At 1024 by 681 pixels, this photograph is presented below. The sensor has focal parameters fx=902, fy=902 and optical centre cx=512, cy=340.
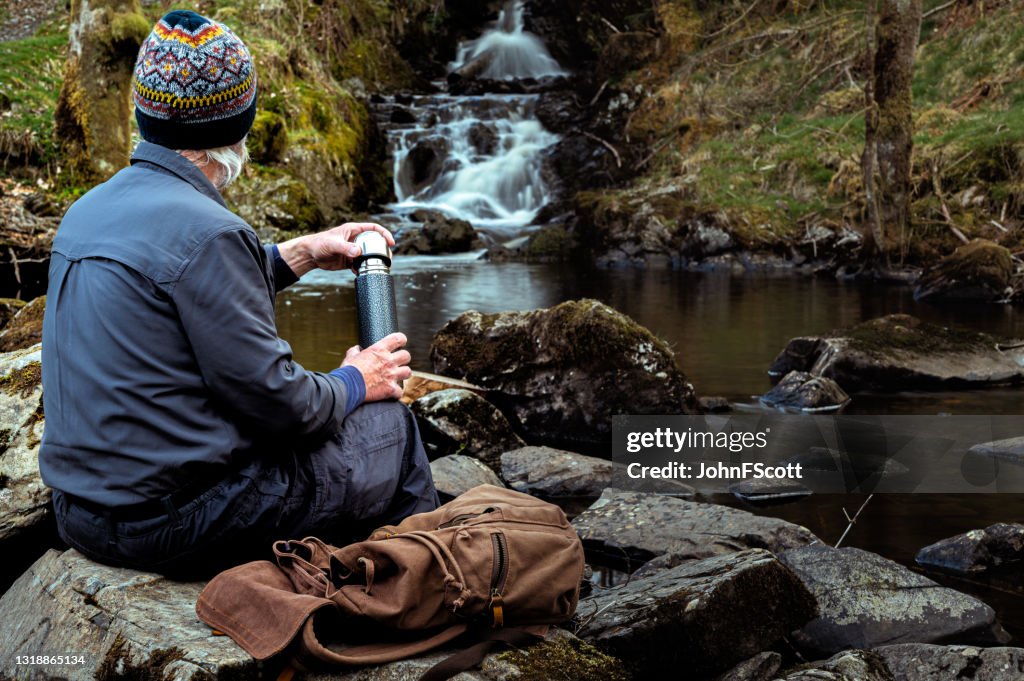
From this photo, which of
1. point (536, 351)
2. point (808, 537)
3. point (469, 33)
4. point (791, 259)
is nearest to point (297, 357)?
point (536, 351)

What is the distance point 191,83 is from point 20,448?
1.91 metres

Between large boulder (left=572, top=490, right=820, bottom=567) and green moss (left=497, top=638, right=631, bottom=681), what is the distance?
130cm

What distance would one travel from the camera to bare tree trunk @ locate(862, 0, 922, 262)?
13.8 meters

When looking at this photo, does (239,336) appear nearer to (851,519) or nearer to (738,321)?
(851,519)

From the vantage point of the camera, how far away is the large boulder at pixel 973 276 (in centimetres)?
1322

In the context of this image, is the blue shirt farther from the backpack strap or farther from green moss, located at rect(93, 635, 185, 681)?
the backpack strap

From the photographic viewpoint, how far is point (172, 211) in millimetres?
2504

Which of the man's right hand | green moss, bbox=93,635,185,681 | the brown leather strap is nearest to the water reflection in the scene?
the man's right hand

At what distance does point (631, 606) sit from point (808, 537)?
1564 mm

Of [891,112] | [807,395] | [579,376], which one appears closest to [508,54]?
[891,112]

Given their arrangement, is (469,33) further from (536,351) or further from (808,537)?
(808,537)

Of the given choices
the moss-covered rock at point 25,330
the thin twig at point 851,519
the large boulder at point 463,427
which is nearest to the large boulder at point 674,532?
the thin twig at point 851,519

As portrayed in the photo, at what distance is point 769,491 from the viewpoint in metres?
5.28

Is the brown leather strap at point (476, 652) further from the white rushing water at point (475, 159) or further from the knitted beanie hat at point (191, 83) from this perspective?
the white rushing water at point (475, 159)
